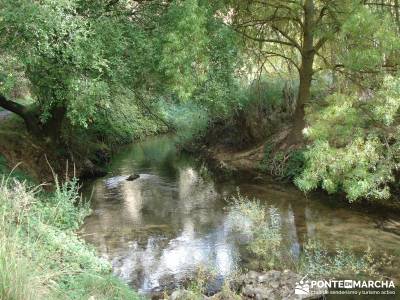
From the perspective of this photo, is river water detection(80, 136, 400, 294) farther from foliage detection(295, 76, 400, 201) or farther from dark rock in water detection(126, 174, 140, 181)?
foliage detection(295, 76, 400, 201)

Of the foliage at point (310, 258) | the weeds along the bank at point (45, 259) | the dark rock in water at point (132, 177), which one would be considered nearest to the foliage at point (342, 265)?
the foliage at point (310, 258)

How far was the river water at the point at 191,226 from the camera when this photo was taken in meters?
8.69

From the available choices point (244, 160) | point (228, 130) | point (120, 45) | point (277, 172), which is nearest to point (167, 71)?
point (120, 45)

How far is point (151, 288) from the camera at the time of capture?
7797 millimetres

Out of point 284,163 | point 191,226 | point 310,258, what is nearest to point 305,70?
point 284,163

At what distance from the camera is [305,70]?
15.5 m

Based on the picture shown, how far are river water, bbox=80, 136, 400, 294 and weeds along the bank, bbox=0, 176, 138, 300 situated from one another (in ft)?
3.90

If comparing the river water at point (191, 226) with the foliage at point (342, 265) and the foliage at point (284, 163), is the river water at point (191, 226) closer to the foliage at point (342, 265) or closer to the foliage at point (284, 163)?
the foliage at point (342, 265)


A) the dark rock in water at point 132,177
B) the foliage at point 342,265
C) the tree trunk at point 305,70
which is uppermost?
the tree trunk at point 305,70

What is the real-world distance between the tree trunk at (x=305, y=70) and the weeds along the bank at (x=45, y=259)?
906 cm

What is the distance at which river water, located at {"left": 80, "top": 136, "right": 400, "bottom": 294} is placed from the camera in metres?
8.69

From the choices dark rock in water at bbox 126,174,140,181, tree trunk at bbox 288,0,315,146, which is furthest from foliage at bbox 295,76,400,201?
dark rock in water at bbox 126,174,140,181

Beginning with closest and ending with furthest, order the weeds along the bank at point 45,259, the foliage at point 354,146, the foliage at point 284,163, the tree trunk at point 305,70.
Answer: the weeds along the bank at point 45,259
the foliage at point 354,146
the tree trunk at point 305,70
the foliage at point 284,163

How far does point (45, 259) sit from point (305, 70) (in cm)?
1205
